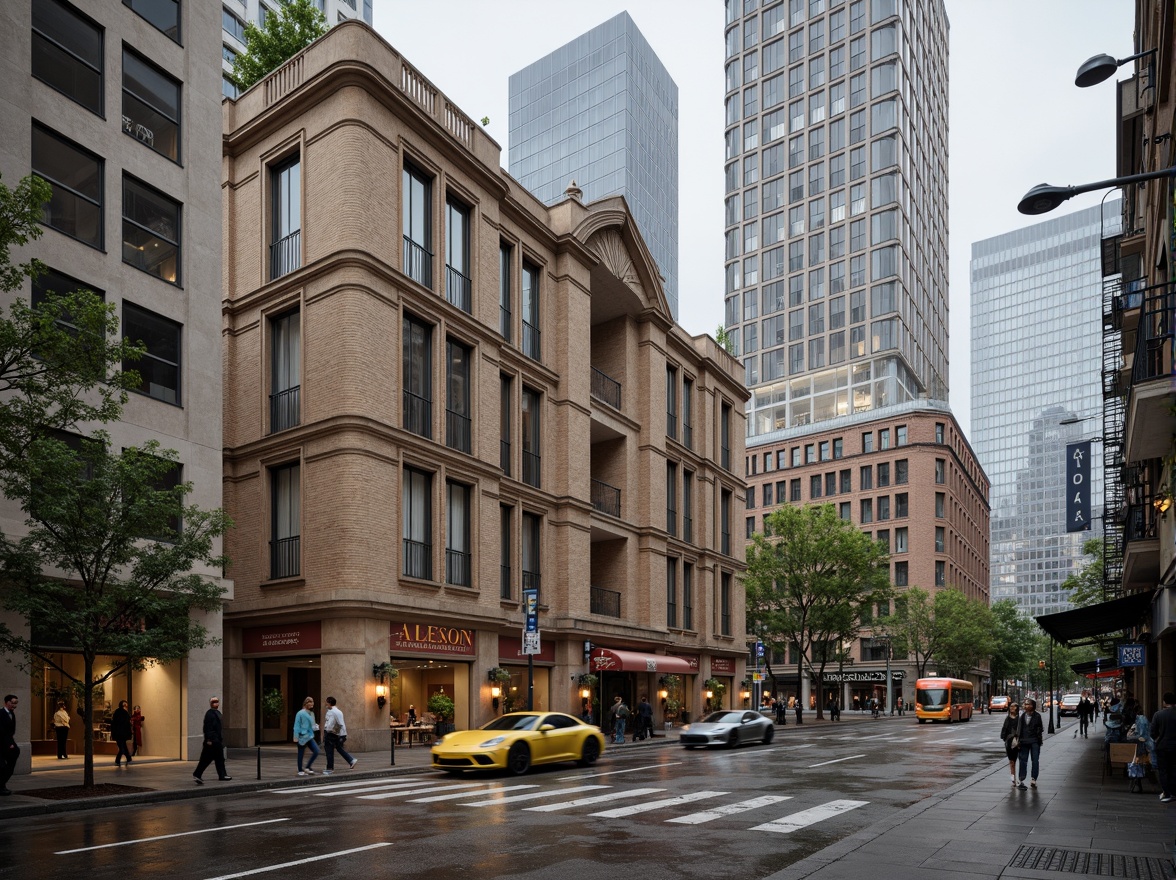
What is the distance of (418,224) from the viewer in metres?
32.0

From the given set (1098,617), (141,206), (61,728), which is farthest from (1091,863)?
(141,206)

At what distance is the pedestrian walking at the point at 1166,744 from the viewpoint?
15.6 metres

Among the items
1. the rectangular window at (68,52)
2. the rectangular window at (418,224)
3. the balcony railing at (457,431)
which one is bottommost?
the balcony railing at (457,431)

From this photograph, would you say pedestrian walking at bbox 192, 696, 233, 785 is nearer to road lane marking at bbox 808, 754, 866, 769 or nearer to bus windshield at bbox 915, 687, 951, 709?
road lane marking at bbox 808, 754, 866, 769

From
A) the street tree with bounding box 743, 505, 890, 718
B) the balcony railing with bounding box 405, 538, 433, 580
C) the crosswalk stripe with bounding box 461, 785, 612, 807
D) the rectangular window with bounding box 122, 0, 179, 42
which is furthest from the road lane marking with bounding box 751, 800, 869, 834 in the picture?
the street tree with bounding box 743, 505, 890, 718

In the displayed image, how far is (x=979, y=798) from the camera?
1728cm

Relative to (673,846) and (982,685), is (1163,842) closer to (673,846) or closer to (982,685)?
(673,846)

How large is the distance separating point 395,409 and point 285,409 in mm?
3423

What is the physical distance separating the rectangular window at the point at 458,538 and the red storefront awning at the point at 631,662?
24.3 feet

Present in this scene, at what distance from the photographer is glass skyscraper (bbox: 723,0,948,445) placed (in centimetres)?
9988

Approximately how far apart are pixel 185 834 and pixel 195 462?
1387 centimetres

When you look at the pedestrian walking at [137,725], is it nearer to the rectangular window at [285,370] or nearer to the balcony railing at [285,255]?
the rectangular window at [285,370]

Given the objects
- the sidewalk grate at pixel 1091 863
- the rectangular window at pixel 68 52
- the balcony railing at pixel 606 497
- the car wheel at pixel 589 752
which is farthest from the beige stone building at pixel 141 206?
the balcony railing at pixel 606 497

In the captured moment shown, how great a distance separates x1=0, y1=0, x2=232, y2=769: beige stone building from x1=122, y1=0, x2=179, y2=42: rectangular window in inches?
1.4
